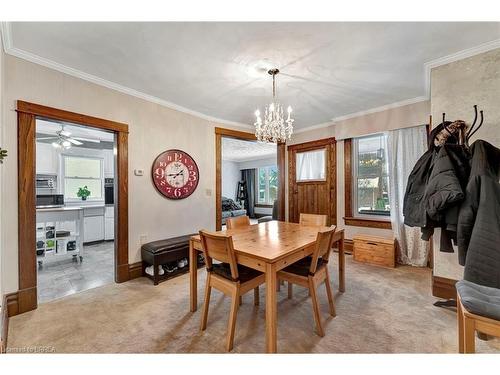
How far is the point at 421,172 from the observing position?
6.31ft

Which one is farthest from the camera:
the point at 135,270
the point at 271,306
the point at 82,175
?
the point at 82,175

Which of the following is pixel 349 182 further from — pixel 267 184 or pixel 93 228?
pixel 93 228

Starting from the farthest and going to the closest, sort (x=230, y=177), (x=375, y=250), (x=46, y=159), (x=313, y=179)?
(x=230, y=177)
(x=46, y=159)
(x=313, y=179)
(x=375, y=250)

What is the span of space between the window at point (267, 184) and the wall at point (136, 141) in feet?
16.9

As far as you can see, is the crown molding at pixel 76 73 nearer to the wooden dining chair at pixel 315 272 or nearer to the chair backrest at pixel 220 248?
the chair backrest at pixel 220 248

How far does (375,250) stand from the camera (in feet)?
10.7

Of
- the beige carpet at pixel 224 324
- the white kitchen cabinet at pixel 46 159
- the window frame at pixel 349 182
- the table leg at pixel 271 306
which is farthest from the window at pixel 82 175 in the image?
the window frame at pixel 349 182

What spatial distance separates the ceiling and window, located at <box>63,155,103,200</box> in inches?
126

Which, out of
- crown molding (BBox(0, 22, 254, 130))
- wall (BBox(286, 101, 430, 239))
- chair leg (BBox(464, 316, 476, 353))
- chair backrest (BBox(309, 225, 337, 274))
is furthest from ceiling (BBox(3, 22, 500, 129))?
chair leg (BBox(464, 316, 476, 353))

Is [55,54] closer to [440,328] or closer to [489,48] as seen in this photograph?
[489,48]

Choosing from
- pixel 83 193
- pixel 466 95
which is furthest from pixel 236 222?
pixel 83 193

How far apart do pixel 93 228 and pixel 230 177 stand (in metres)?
5.45

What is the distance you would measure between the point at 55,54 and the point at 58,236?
2615 mm
